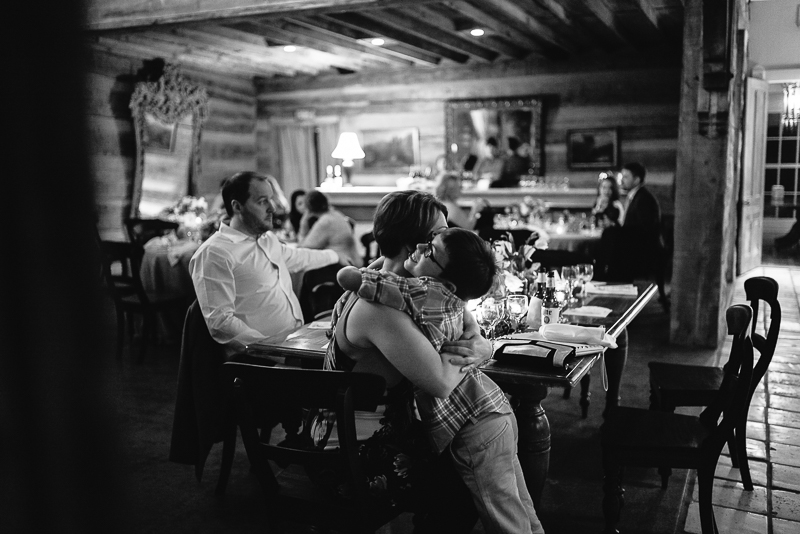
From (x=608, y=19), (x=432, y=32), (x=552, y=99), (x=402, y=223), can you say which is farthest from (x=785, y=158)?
(x=402, y=223)

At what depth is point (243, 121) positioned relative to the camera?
11.5m

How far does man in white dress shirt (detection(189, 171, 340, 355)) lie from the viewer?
3178mm

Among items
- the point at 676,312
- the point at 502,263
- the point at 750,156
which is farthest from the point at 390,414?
the point at 750,156

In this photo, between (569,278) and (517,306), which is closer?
(517,306)

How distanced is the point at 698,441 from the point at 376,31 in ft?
19.8

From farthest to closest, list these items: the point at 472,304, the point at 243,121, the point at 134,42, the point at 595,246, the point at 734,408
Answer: the point at 243,121, the point at 134,42, the point at 595,246, the point at 472,304, the point at 734,408

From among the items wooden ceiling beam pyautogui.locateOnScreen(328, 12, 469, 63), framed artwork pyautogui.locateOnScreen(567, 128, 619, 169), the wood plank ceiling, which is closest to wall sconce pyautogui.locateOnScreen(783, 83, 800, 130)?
the wood plank ceiling

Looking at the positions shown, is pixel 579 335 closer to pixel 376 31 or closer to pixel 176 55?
pixel 376 31

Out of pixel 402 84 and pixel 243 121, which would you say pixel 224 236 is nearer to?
pixel 402 84

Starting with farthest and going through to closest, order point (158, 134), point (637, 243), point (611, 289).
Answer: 1. point (158, 134)
2. point (637, 243)
3. point (611, 289)

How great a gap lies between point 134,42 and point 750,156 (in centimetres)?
760

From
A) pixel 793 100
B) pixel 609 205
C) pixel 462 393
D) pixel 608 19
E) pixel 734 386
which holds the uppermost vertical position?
pixel 608 19

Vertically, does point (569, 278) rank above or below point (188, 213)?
below

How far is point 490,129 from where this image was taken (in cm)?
994
